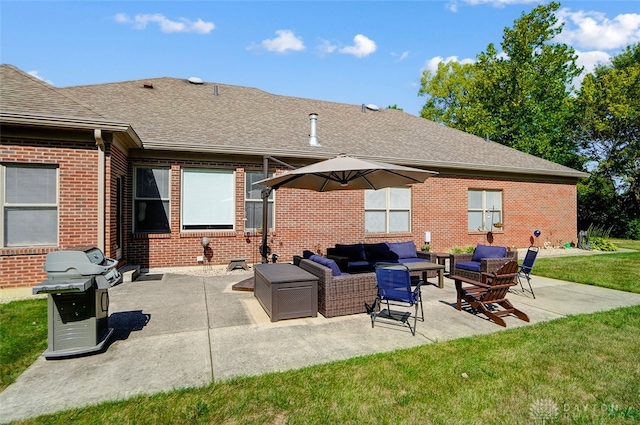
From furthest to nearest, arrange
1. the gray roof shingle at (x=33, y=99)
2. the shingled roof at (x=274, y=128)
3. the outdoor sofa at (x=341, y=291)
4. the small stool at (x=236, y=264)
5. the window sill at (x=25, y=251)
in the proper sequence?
the shingled roof at (x=274, y=128) → the small stool at (x=236, y=264) → the window sill at (x=25, y=251) → the gray roof shingle at (x=33, y=99) → the outdoor sofa at (x=341, y=291)

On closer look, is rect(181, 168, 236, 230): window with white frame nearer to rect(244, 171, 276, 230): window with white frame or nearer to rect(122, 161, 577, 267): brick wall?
rect(122, 161, 577, 267): brick wall

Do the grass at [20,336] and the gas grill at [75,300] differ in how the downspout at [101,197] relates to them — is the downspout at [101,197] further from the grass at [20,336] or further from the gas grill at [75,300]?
the gas grill at [75,300]

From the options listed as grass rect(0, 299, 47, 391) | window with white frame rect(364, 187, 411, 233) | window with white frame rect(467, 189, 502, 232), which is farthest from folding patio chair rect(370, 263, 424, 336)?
window with white frame rect(467, 189, 502, 232)

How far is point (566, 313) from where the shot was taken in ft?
21.0

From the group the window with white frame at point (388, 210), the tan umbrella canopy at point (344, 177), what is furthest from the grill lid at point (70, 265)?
the window with white frame at point (388, 210)

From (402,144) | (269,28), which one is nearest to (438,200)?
(402,144)

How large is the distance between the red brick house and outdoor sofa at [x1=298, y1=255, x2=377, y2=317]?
17.5 ft

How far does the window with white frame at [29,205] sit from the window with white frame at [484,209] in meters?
14.0

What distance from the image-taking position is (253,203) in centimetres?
1138

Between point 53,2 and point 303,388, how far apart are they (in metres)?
9.13

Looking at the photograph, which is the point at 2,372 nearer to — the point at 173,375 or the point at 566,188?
the point at 173,375

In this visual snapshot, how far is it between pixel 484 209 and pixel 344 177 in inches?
375

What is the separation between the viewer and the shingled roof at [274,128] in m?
A: 10.9

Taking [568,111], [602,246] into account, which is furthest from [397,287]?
[568,111]
